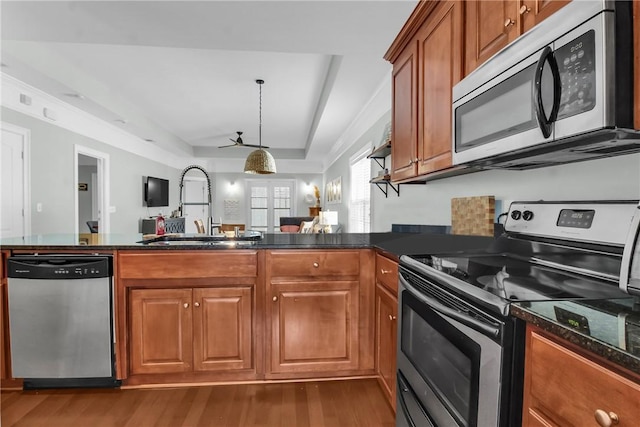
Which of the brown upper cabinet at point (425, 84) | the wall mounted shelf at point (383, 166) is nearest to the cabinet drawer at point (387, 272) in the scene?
the brown upper cabinet at point (425, 84)

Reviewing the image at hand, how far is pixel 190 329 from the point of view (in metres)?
2.01

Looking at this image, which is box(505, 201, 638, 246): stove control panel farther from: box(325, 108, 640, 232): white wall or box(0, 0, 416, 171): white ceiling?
box(0, 0, 416, 171): white ceiling

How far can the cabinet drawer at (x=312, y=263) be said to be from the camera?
2.04 m

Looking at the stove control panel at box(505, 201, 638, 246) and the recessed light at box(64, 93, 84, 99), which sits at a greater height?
the recessed light at box(64, 93, 84, 99)

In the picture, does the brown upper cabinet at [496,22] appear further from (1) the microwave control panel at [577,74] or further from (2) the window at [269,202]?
(2) the window at [269,202]

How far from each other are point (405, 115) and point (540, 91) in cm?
120

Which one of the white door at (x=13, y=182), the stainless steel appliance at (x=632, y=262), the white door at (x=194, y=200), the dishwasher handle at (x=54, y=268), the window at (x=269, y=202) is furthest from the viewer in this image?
the window at (x=269, y=202)

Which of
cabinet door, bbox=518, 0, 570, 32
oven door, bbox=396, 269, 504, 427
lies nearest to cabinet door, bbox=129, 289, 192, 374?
oven door, bbox=396, 269, 504, 427

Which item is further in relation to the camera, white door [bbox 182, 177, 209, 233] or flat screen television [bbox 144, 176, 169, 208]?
white door [bbox 182, 177, 209, 233]

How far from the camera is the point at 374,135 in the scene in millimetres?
3916

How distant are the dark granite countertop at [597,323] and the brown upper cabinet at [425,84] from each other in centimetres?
95

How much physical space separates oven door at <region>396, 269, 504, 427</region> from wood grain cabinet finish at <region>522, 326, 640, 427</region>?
0.07 meters

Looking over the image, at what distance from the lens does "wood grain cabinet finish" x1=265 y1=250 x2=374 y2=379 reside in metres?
2.05

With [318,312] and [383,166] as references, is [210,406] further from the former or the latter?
[383,166]
